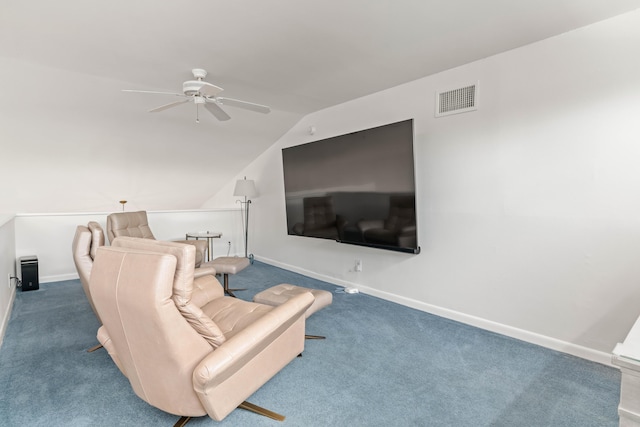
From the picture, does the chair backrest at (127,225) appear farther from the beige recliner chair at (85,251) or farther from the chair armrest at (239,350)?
the chair armrest at (239,350)

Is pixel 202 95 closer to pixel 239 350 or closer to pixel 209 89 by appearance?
pixel 209 89

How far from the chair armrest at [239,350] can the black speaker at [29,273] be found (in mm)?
3964

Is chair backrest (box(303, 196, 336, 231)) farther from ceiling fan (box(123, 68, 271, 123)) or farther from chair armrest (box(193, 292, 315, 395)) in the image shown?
chair armrest (box(193, 292, 315, 395))

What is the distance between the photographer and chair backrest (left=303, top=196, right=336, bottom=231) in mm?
3926

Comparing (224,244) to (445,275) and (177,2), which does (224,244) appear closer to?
(445,275)

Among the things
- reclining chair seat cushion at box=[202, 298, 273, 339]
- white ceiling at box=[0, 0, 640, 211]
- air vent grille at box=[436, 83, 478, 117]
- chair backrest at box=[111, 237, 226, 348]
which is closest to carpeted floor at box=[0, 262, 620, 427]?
reclining chair seat cushion at box=[202, 298, 273, 339]

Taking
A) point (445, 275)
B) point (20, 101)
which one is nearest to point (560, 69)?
point (445, 275)

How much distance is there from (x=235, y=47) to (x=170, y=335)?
7.29ft

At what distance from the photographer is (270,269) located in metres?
5.40

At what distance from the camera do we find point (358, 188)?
3.56m

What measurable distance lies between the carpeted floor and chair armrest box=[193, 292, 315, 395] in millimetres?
461

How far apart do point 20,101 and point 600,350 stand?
5.69 meters

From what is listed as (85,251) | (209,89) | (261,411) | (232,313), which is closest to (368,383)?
(261,411)

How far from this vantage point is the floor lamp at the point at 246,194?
5488mm
